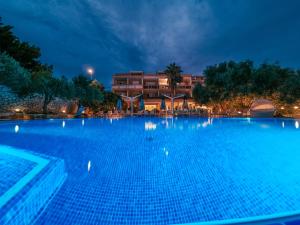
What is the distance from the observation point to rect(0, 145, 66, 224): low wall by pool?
6.58 ft

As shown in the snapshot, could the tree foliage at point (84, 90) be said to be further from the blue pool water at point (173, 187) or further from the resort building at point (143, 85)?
the resort building at point (143, 85)

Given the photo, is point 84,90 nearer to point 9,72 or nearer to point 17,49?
point 17,49

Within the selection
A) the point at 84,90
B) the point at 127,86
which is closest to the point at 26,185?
the point at 84,90

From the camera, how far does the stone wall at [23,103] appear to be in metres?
17.0

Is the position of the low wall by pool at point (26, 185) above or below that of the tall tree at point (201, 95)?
below

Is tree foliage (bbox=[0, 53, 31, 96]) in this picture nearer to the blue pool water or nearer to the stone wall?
the stone wall

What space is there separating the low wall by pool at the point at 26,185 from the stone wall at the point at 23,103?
1708 centimetres

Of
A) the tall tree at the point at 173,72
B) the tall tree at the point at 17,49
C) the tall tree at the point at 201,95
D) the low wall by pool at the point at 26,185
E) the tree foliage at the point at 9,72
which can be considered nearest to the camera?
the low wall by pool at the point at 26,185

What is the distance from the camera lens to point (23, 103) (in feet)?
63.6

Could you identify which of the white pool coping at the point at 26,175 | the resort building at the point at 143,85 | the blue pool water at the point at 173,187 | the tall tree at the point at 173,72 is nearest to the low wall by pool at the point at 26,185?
the white pool coping at the point at 26,175

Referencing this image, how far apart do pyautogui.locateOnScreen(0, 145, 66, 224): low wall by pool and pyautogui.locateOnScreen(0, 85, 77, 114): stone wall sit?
17.1m

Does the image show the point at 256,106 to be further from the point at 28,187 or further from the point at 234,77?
the point at 28,187

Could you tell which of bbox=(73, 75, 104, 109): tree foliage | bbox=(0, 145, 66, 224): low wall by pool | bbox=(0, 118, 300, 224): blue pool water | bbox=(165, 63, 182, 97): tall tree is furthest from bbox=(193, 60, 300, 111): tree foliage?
bbox=(0, 145, 66, 224): low wall by pool

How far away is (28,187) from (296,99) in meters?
20.5
